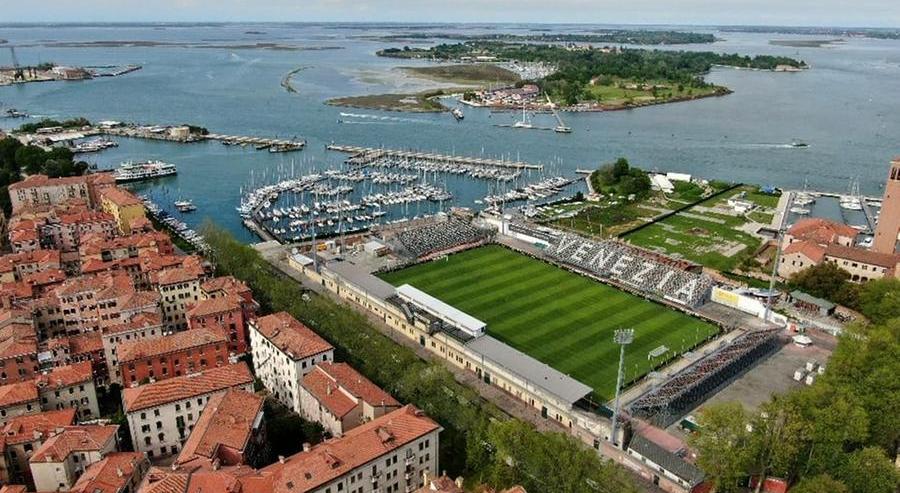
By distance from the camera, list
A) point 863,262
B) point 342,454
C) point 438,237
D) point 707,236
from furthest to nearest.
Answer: point 707,236, point 438,237, point 863,262, point 342,454

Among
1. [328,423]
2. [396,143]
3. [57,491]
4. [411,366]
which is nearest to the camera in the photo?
[57,491]

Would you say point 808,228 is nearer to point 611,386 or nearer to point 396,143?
point 611,386

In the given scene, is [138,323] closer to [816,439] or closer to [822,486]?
[822,486]

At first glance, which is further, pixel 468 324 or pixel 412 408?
pixel 468 324

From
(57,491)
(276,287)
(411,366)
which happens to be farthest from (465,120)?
(57,491)

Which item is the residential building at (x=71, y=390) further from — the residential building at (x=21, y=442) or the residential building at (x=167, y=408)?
the residential building at (x=167, y=408)

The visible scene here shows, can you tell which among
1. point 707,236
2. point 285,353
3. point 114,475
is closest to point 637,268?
point 707,236

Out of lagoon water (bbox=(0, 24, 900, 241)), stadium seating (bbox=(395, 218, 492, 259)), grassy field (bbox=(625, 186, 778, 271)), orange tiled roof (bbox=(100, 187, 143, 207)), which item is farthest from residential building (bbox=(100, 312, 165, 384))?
grassy field (bbox=(625, 186, 778, 271))
